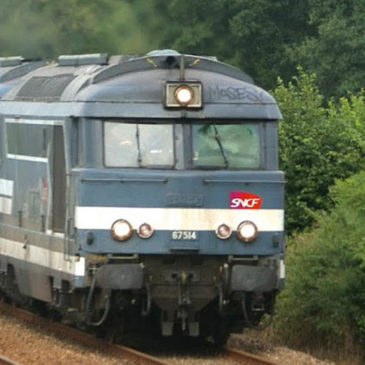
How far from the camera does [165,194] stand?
1311 cm

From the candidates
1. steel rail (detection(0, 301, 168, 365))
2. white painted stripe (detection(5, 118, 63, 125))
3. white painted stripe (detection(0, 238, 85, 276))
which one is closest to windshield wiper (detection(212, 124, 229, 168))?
white painted stripe (detection(5, 118, 63, 125))

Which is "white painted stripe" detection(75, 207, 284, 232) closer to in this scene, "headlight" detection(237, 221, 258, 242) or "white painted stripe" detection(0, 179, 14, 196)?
"headlight" detection(237, 221, 258, 242)

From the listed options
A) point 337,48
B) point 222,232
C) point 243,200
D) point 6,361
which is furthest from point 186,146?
point 337,48

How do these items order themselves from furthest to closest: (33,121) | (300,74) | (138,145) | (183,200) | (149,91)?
1. (300,74)
2. (33,121)
3. (149,91)
4. (138,145)
5. (183,200)

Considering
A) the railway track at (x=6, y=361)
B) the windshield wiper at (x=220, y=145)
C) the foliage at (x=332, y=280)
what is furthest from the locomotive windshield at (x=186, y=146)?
the foliage at (x=332, y=280)

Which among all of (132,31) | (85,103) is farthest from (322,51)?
(85,103)

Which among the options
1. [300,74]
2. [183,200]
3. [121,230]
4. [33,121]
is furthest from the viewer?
[300,74]

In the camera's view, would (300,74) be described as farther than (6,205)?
Yes

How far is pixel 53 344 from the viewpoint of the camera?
14508mm

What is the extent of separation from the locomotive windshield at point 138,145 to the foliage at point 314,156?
6.93 meters

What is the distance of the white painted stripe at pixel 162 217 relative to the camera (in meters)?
13.1

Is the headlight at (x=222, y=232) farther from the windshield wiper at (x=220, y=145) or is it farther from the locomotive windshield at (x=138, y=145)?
the locomotive windshield at (x=138, y=145)

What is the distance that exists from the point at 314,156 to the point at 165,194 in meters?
8.01

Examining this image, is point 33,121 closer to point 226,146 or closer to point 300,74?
point 226,146
